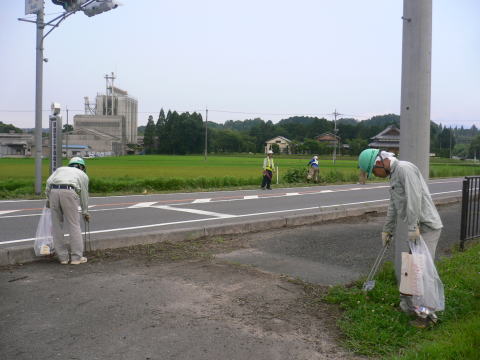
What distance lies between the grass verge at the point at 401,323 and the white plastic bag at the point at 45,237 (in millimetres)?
3872

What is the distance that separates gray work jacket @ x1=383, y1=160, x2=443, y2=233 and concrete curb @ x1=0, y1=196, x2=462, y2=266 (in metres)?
4.32

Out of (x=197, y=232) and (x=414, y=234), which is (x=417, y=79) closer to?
(x=414, y=234)

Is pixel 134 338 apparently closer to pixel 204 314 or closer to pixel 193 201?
pixel 204 314

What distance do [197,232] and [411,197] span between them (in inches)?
185

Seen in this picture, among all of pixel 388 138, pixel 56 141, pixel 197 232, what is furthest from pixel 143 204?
pixel 388 138

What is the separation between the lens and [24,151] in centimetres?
8762

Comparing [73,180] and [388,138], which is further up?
[388,138]

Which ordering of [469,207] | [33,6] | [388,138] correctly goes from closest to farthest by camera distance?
[469,207]
[33,6]
[388,138]

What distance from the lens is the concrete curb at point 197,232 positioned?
6.21 meters

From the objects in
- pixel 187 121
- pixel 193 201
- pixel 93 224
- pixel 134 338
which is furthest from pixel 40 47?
pixel 187 121

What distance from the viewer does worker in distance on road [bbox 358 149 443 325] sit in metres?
4.18

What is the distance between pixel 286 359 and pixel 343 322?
959 mm

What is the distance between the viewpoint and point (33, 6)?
15.0 m

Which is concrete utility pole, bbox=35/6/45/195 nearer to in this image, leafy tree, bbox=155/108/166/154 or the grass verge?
the grass verge
